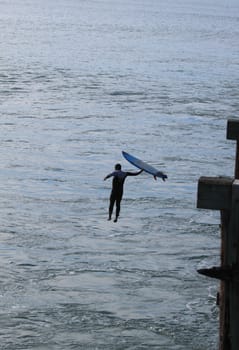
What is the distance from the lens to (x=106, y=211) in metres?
28.9

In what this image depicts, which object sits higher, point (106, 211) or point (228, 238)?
point (228, 238)

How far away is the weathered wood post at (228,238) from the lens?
11.3 metres

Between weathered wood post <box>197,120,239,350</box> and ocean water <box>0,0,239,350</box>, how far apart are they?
697 cm

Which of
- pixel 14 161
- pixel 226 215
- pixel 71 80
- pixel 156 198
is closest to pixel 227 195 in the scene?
pixel 226 215

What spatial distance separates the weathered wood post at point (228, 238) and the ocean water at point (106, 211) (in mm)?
6970

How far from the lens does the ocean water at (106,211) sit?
2050cm

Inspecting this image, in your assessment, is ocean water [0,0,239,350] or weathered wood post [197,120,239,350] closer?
weathered wood post [197,120,239,350]

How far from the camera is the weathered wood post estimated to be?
36.9 feet

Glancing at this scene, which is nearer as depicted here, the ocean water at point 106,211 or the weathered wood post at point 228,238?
the weathered wood post at point 228,238

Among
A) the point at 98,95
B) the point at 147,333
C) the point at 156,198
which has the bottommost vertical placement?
the point at 147,333

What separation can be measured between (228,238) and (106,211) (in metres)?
17.3

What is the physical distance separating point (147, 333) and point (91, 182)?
12.7 m

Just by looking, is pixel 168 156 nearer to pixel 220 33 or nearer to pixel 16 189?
pixel 16 189

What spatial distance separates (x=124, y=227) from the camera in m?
27.5
